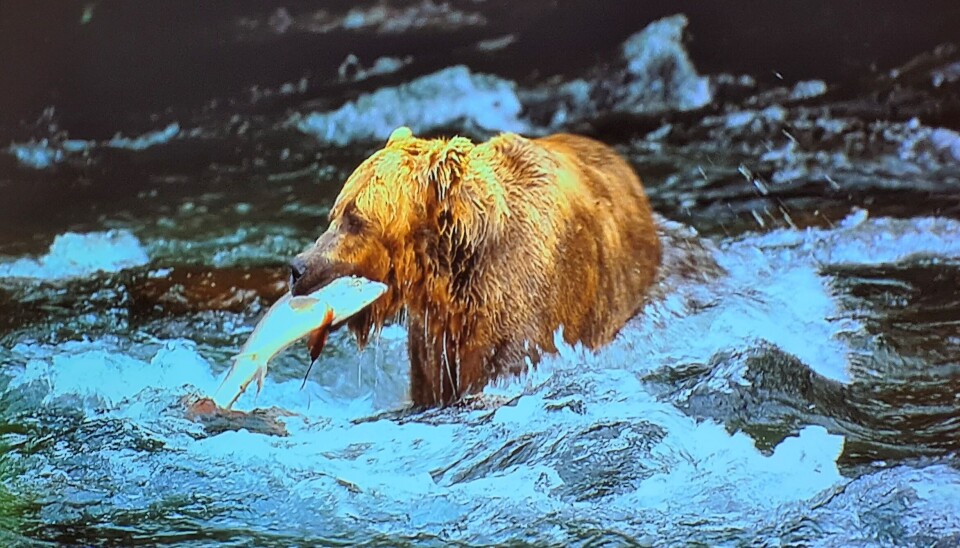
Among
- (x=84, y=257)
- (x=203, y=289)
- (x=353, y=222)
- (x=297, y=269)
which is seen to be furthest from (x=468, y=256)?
(x=84, y=257)

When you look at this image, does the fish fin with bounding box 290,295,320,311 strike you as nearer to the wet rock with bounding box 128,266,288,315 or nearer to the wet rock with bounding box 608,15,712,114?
the wet rock with bounding box 128,266,288,315

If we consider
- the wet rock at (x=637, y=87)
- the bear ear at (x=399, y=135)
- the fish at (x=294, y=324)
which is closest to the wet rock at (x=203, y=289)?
the fish at (x=294, y=324)

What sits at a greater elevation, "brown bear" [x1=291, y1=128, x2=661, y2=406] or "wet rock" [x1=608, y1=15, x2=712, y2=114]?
"wet rock" [x1=608, y1=15, x2=712, y2=114]

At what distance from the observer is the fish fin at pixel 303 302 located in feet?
6.79

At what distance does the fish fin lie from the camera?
2070mm

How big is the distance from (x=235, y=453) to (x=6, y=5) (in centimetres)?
121

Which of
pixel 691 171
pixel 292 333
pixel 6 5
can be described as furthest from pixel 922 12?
pixel 6 5

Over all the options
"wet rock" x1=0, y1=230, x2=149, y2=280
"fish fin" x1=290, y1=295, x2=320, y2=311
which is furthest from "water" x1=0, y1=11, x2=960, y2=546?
"fish fin" x1=290, y1=295, x2=320, y2=311

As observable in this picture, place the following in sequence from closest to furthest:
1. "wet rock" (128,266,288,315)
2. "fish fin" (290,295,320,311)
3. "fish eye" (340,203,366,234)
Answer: "fish fin" (290,295,320,311)
"fish eye" (340,203,366,234)
"wet rock" (128,266,288,315)

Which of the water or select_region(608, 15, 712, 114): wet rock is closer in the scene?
the water

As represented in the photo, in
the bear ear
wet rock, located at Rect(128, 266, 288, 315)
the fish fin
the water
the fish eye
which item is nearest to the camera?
the water

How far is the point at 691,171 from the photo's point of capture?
2.38 meters

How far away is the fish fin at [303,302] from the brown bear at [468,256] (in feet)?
0.23

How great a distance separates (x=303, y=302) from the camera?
81.7 inches
